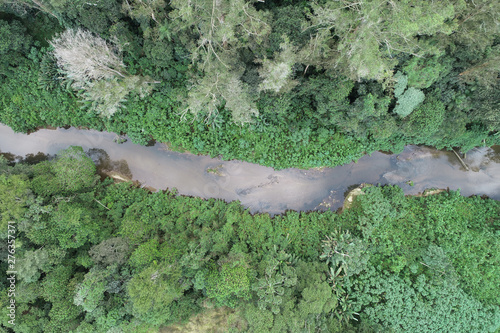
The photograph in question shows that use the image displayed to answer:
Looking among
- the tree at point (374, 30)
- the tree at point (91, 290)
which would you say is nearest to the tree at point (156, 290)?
the tree at point (91, 290)

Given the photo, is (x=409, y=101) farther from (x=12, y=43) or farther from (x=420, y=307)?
(x=12, y=43)

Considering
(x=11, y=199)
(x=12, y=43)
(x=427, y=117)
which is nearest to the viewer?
(x=11, y=199)

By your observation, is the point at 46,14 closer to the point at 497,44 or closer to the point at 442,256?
the point at 497,44

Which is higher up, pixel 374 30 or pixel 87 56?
pixel 374 30

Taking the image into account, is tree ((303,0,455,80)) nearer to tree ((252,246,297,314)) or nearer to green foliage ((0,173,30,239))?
tree ((252,246,297,314))

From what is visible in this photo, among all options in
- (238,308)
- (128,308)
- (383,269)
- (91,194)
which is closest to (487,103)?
(383,269)

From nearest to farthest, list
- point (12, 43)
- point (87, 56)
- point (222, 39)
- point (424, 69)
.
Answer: point (222, 39) < point (424, 69) < point (87, 56) < point (12, 43)

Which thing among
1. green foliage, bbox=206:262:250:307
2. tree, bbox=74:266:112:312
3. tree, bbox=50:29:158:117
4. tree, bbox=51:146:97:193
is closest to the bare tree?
tree, bbox=50:29:158:117

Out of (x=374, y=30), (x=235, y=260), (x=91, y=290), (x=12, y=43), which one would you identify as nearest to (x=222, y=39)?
(x=374, y=30)
